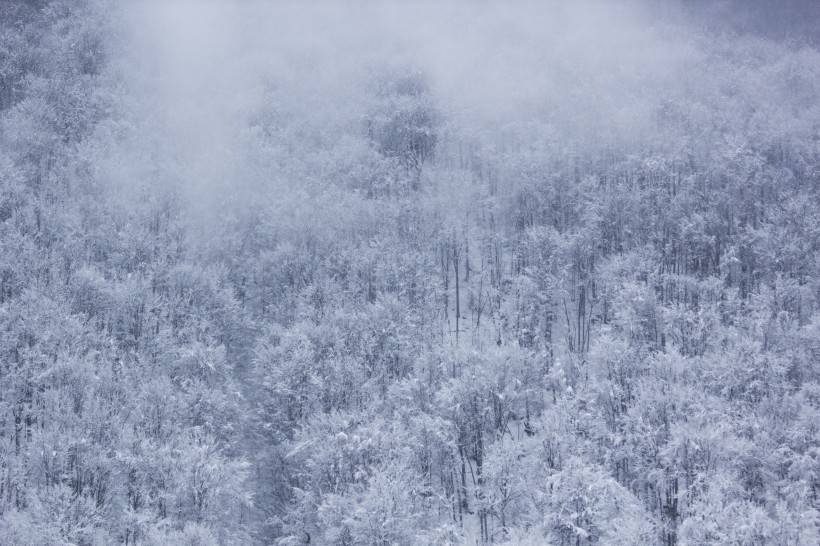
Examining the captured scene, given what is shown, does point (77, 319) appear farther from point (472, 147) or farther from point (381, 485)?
point (472, 147)

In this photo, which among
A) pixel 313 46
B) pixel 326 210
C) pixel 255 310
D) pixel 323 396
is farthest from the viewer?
pixel 313 46

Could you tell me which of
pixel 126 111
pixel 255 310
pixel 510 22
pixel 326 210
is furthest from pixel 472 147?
pixel 510 22

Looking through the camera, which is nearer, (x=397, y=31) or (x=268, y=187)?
(x=268, y=187)

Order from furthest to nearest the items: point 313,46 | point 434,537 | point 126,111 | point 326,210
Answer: point 313,46, point 126,111, point 326,210, point 434,537

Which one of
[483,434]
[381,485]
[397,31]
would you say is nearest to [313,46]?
[397,31]

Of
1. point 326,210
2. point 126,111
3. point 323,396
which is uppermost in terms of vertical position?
point 126,111

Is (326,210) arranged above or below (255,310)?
above
